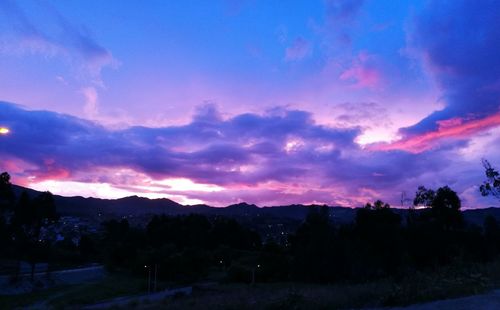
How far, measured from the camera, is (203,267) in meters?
83.2

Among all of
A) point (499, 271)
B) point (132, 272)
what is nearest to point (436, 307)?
point (499, 271)

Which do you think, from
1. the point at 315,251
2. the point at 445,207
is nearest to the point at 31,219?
the point at 315,251

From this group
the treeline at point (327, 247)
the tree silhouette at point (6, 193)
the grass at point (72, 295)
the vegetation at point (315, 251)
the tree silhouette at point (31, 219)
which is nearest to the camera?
the grass at point (72, 295)

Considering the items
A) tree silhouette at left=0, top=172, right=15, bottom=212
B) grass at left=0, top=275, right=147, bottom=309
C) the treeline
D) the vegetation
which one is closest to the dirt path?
the vegetation

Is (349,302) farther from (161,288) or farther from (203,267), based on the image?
(203,267)

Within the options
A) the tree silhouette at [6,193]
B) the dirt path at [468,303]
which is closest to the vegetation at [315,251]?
the tree silhouette at [6,193]

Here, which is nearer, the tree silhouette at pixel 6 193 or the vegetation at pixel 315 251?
the tree silhouette at pixel 6 193

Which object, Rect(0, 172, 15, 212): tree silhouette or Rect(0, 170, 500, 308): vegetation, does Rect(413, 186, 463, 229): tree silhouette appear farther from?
Rect(0, 172, 15, 212): tree silhouette

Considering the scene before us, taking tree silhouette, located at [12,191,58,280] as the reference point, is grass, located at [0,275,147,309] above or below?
below

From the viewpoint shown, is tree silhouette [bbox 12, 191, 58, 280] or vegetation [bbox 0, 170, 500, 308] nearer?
vegetation [bbox 0, 170, 500, 308]

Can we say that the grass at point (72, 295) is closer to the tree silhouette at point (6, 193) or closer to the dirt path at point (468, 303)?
the tree silhouette at point (6, 193)

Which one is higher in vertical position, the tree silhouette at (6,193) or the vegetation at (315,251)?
the tree silhouette at (6,193)

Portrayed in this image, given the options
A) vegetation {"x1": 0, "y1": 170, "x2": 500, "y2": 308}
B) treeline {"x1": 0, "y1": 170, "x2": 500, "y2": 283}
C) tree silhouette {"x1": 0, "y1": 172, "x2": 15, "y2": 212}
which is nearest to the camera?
tree silhouette {"x1": 0, "y1": 172, "x2": 15, "y2": 212}

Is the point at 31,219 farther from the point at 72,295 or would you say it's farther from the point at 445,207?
the point at 445,207
